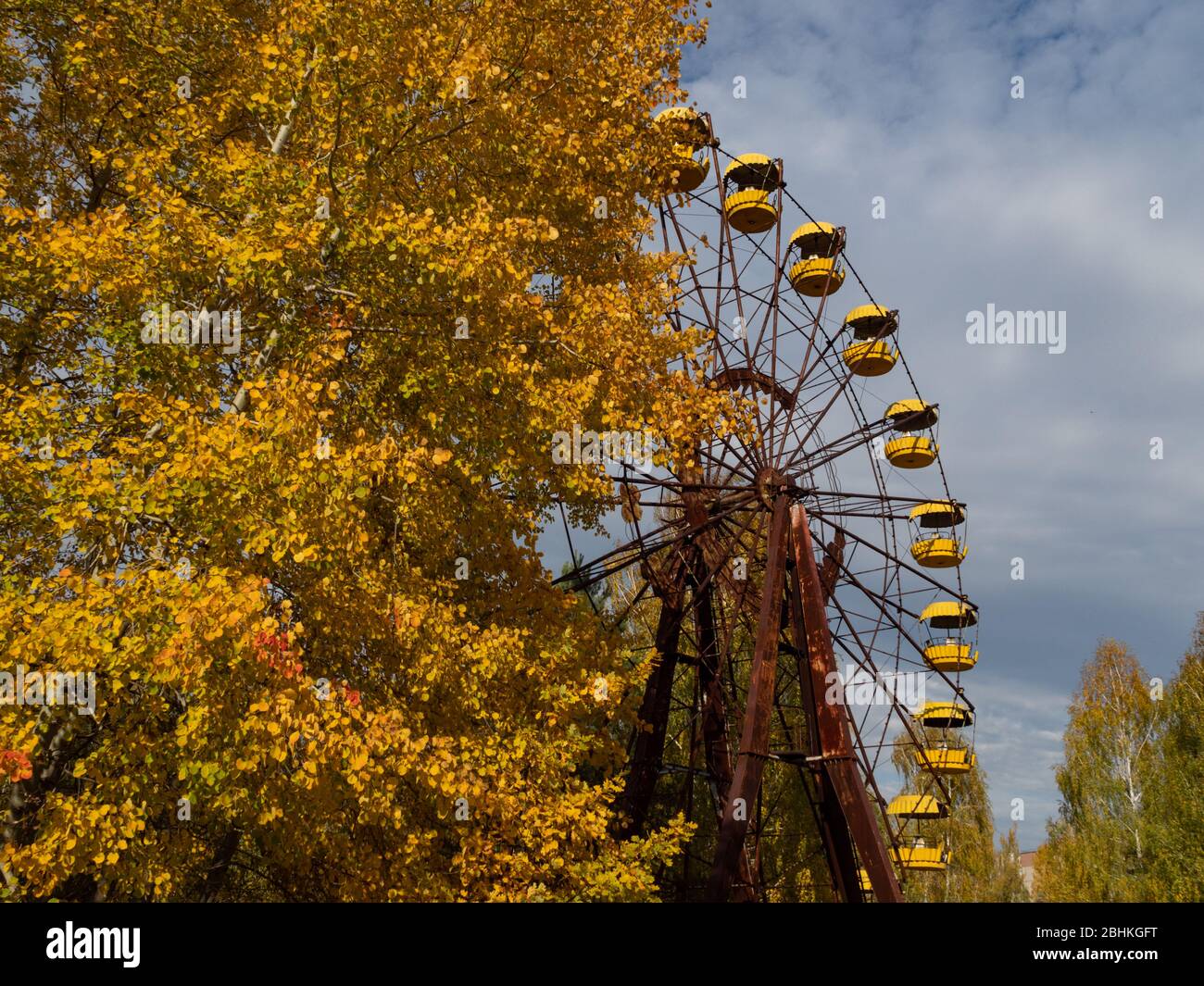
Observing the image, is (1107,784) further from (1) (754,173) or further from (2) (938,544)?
(1) (754,173)

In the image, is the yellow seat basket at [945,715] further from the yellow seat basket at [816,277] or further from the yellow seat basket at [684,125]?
the yellow seat basket at [684,125]

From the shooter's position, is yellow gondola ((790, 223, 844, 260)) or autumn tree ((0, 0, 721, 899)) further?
yellow gondola ((790, 223, 844, 260))

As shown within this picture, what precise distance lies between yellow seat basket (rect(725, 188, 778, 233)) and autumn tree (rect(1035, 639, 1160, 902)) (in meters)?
20.0

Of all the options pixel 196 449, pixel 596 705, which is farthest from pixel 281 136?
pixel 596 705

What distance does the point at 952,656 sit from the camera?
21.8 metres

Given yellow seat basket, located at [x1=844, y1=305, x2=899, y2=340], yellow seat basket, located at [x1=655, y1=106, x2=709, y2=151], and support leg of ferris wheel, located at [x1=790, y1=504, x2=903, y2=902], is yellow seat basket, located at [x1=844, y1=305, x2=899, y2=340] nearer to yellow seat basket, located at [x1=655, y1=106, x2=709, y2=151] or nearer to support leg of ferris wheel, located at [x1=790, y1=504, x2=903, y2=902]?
yellow seat basket, located at [x1=655, y1=106, x2=709, y2=151]

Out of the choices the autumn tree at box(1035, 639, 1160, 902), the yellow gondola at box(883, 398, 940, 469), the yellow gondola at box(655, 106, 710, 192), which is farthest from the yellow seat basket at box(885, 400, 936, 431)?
the autumn tree at box(1035, 639, 1160, 902)

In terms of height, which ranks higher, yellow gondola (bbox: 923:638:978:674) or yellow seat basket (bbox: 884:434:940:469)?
yellow seat basket (bbox: 884:434:940:469)

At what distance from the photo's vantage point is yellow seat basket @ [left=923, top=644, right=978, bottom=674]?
2162 centimetres

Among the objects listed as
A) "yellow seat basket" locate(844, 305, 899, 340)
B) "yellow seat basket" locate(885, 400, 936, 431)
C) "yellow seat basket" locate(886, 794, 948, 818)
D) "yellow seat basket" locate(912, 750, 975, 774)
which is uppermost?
"yellow seat basket" locate(844, 305, 899, 340)

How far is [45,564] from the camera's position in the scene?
8.22 meters

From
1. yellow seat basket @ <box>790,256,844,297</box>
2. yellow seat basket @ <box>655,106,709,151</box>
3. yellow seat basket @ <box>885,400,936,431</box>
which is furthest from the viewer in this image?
yellow seat basket @ <box>885,400,936,431</box>
